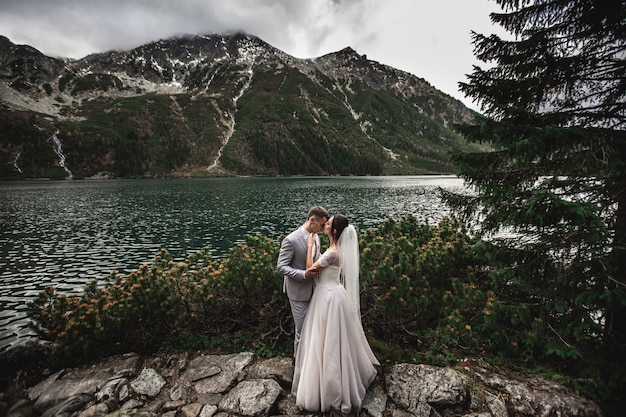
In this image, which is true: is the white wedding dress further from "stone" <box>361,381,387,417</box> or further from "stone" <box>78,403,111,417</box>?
"stone" <box>78,403,111,417</box>

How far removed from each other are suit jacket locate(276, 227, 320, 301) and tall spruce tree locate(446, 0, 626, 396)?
4.24 metres

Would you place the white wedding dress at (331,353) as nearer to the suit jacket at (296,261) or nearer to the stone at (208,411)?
the suit jacket at (296,261)

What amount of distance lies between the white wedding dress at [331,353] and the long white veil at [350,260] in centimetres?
19

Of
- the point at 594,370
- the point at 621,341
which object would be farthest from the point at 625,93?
the point at 594,370

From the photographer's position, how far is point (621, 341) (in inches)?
238

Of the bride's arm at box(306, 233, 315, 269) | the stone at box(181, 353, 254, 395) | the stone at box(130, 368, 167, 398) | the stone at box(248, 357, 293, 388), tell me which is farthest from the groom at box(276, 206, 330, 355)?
the stone at box(130, 368, 167, 398)

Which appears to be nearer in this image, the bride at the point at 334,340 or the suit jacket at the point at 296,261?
the bride at the point at 334,340

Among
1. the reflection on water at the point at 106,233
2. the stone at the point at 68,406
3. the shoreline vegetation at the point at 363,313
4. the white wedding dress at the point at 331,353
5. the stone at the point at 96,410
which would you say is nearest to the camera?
the white wedding dress at the point at 331,353

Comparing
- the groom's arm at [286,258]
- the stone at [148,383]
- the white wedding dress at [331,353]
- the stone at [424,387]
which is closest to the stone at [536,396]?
the stone at [424,387]

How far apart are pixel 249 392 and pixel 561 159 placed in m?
7.62

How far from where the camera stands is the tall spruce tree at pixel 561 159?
5.60 metres

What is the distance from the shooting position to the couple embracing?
220 inches

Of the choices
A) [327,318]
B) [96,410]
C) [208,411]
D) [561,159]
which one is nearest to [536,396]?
[327,318]

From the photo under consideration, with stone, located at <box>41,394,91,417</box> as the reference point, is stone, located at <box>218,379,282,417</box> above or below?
above
